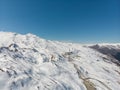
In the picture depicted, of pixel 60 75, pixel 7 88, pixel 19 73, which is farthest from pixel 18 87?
pixel 60 75

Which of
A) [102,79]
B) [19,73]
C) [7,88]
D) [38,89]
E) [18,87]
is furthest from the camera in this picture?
[102,79]

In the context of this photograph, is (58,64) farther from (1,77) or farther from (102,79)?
(1,77)

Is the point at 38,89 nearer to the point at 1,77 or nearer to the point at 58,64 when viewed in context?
the point at 1,77

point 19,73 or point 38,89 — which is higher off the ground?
point 19,73

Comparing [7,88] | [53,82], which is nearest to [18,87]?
[7,88]

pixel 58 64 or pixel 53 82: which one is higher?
pixel 58 64

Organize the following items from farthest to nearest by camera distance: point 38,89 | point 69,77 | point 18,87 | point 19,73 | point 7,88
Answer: point 69,77 → point 19,73 → point 38,89 → point 18,87 → point 7,88

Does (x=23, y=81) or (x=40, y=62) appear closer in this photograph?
(x=23, y=81)

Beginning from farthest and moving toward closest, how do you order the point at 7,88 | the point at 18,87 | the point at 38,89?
the point at 38,89, the point at 18,87, the point at 7,88

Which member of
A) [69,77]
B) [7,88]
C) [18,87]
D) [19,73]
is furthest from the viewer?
[69,77]
